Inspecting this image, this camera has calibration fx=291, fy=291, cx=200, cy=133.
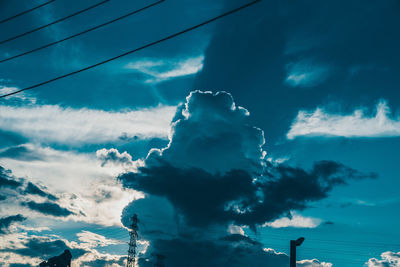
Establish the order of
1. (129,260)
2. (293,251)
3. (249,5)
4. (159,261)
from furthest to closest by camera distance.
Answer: (159,261)
(129,260)
(293,251)
(249,5)

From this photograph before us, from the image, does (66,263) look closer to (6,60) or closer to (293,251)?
(293,251)

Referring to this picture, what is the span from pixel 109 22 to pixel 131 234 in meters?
52.9

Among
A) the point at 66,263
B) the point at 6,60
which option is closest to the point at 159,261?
the point at 66,263

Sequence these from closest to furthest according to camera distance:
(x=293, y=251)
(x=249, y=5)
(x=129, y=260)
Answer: (x=249, y=5)
(x=293, y=251)
(x=129, y=260)

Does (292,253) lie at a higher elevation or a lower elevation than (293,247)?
lower

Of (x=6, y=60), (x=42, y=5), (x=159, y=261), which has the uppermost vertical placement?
(x=42, y=5)

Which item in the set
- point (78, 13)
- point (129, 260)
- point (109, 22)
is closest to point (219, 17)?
point (109, 22)

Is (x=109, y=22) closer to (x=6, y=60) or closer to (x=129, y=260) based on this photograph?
(x=6, y=60)

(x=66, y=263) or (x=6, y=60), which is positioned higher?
(x=6, y=60)

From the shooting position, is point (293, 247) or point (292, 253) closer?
point (292, 253)

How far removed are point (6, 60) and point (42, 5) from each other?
244cm

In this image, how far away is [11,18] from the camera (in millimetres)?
9742

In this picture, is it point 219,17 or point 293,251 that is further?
point 293,251

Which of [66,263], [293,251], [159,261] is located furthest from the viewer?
[159,261]
